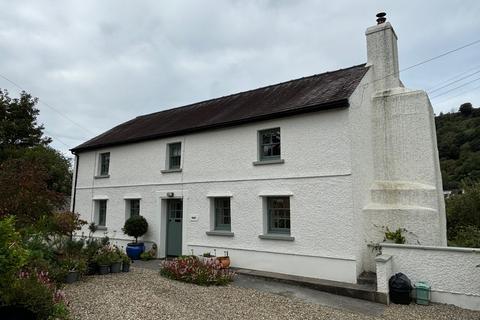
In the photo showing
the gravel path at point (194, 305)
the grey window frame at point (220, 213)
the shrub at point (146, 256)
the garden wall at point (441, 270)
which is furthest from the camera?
the shrub at point (146, 256)

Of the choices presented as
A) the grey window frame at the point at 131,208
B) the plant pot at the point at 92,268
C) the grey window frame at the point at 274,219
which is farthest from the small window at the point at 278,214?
the grey window frame at the point at 131,208

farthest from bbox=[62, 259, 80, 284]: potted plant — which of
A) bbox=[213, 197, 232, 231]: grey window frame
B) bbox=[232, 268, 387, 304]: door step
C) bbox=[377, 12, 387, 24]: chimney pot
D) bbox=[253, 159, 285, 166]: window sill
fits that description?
bbox=[377, 12, 387, 24]: chimney pot

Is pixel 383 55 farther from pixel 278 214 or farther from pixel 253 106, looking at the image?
pixel 278 214

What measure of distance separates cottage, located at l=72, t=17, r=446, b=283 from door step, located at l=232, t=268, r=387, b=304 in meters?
0.37

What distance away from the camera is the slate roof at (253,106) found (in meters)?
10.9

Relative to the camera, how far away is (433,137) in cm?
1091

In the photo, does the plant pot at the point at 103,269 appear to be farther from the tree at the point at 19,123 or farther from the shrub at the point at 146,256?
the tree at the point at 19,123

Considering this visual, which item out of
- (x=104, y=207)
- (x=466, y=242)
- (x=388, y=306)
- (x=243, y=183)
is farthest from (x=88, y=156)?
(x=466, y=242)

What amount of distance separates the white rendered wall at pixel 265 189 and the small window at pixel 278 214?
1.26 feet

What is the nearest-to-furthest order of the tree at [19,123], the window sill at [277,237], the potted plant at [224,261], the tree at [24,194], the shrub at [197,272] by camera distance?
the tree at [24,194] < the shrub at [197,272] < the window sill at [277,237] < the potted plant at [224,261] < the tree at [19,123]

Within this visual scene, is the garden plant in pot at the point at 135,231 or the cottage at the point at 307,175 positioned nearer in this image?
the cottage at the point at 307,175

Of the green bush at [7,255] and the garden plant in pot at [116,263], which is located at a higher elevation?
the green bush at [7,255]

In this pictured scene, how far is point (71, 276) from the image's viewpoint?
8.98m

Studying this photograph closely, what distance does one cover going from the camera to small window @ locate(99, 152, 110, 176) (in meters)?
17.3
